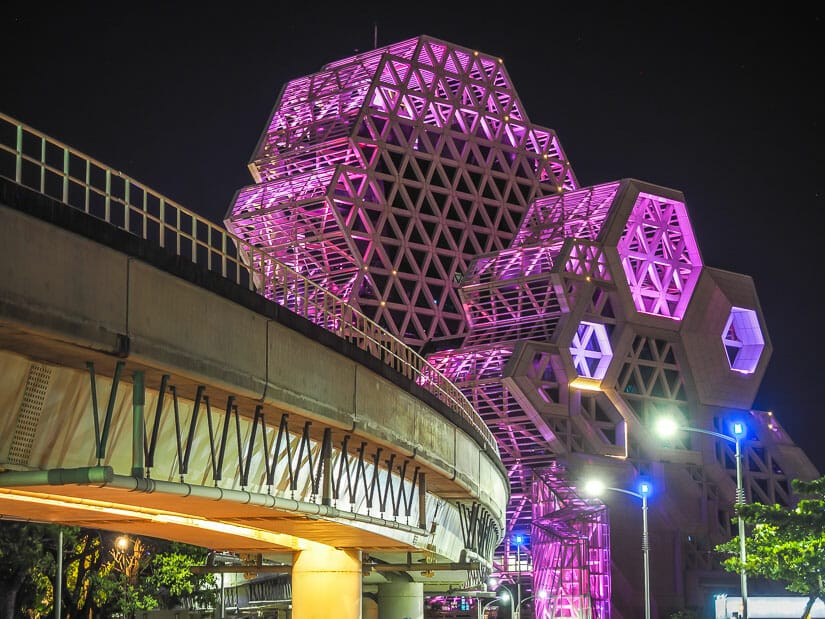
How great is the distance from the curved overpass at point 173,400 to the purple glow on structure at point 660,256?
7685cm

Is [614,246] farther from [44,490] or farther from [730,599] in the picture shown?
[44,490]

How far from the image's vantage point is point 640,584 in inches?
3654

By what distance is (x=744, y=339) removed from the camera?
112875 mm

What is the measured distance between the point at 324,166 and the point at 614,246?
23816 mm

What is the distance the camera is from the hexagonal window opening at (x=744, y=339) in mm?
111469

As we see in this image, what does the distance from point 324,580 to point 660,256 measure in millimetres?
78333

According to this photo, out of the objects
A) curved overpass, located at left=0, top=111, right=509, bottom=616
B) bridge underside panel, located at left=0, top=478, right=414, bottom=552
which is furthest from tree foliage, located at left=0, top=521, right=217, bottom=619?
curved overpass, located at left=0, top=111, right=509, bottom=616

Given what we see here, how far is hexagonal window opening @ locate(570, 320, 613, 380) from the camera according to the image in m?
101

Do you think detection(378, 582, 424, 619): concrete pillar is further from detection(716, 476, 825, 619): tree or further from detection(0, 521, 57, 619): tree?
detection(716, 476, 825, 619): tree

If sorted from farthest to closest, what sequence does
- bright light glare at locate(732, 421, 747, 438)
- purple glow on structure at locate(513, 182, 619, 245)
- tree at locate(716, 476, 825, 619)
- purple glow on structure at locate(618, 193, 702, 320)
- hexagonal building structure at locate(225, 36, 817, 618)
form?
purple glow on structure at locate(618, 193, 702, 320) < purple glow on structure at locate(513, 182, 619, 245) < hexagonal building structure at locate(225, 36, 817, 618) < tree at locate(716, 476, 825, 619) < bright light glare at locate(732, 421, 747, 438)

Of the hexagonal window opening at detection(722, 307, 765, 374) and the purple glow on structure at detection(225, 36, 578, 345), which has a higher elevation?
the purple glow on structure at detection(225, 36, 578, 345)

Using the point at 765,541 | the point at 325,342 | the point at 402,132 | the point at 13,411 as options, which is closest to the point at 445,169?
the point at 402,132

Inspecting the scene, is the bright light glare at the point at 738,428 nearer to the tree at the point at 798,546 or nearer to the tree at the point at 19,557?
the tree at the point at 798,546

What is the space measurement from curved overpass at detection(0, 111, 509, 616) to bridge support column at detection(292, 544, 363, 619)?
3.22m
